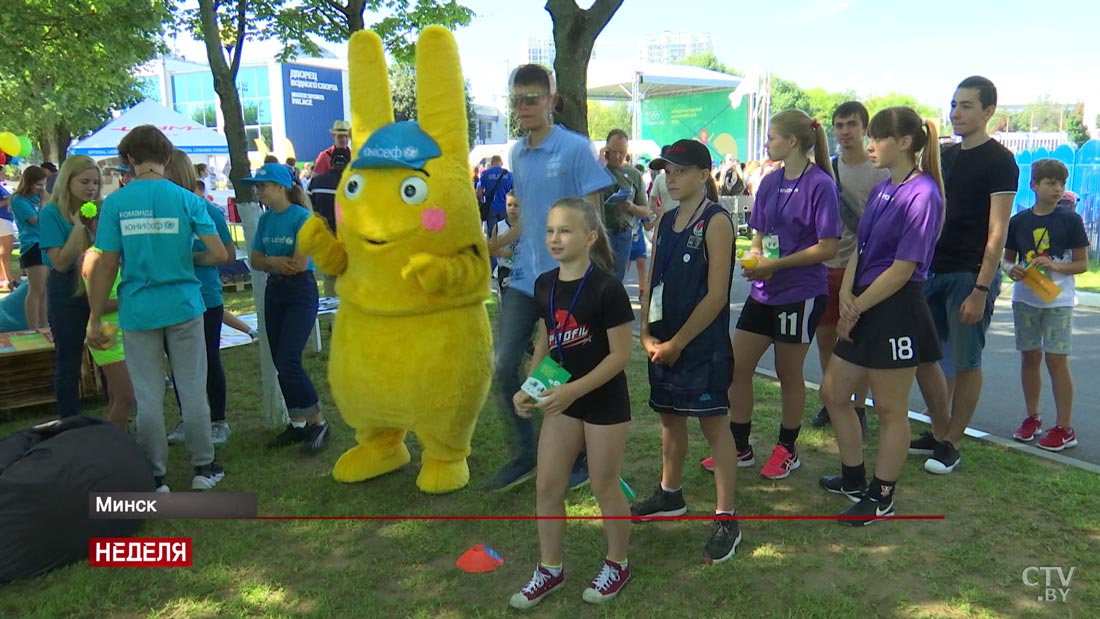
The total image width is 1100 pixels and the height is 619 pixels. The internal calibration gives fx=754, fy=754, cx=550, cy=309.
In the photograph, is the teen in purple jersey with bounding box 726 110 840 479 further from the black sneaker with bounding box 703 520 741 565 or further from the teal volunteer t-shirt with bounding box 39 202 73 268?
the teal volunteer t-shirt with bounding box 39 202 73 268

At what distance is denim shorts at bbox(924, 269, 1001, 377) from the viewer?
4.11m

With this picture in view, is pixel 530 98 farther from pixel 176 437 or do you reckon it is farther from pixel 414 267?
pixel 176 437

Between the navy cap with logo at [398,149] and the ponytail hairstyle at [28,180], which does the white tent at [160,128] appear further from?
the navy cap with logo at [398,149]

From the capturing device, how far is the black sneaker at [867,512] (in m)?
3.59

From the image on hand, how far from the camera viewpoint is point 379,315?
385 centimetres

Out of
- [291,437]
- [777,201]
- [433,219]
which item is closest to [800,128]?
[777,201]

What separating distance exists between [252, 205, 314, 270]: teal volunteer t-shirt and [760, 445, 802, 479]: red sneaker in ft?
9.75

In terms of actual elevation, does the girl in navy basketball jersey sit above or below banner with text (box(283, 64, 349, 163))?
below

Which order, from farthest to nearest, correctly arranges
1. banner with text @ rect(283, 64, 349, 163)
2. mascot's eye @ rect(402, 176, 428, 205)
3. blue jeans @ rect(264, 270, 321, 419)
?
banner with text @ rect(283, 64, 349, 163)
blue jeans @ rect(264, 270, 321, 419)
mascot's eye @ rect(402, 176, 428, 205)

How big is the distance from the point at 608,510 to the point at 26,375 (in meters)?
5.01

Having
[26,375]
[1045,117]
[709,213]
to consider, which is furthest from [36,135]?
[1045,117]

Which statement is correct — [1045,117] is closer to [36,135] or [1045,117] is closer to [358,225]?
[36,135]

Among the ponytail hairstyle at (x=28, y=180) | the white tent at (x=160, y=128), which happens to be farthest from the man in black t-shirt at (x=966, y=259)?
the white tent at (x=160, y=128)

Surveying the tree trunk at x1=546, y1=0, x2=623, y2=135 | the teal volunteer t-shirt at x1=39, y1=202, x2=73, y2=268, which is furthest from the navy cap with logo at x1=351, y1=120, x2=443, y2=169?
the teal volunteer t-shirt at x1=39, y1=202, x2=73, y2=268
